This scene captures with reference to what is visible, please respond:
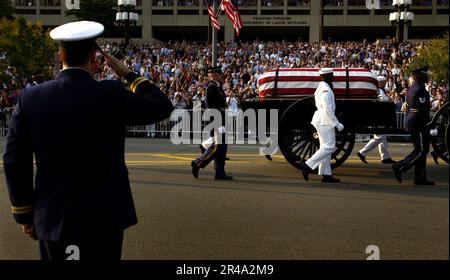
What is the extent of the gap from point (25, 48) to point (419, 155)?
2146 centimetres

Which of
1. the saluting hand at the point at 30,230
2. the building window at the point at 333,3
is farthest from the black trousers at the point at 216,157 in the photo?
the building window at the point at 333,3

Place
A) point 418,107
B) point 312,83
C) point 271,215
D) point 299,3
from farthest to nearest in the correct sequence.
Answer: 1. point 299,3
2. point 312,83
3. point 418,107
4. point 271,215

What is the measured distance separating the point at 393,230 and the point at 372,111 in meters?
3.64

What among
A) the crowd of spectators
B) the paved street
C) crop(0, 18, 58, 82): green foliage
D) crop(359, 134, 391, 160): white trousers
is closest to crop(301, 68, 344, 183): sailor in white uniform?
the paved street

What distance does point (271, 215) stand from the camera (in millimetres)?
6699

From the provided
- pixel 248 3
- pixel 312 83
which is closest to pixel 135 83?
pixel 312 83

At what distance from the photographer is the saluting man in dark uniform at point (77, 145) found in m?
2.87

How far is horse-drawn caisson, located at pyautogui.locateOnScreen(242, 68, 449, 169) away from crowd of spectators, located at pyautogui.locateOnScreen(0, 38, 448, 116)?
8320 mm

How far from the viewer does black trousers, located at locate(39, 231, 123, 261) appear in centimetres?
293

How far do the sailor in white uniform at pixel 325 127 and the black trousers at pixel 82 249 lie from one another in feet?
19.4

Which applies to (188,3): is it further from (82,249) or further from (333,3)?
(82,249)

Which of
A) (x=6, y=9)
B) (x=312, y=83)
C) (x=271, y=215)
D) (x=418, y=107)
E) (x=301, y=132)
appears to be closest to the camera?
(x=271, y=215)

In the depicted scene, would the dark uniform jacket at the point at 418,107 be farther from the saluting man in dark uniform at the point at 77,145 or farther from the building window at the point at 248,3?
the building window at the point at 248,3

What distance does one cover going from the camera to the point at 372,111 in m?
9.33
